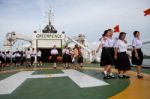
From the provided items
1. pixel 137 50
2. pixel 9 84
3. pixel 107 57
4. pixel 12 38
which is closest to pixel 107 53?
pixel 107 57

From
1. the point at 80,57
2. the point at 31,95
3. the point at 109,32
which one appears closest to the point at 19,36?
the point at 80,57

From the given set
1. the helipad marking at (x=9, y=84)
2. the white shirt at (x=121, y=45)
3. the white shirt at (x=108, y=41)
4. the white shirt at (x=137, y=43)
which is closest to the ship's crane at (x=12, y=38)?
the helipad marking at (x=9, y=84)

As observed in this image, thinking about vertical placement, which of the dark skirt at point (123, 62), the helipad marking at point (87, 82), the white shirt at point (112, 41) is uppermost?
the white shirt at point (112, 41)

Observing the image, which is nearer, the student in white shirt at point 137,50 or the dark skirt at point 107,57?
the student in white shirt at point 137,50

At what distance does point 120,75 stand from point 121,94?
10.7ft

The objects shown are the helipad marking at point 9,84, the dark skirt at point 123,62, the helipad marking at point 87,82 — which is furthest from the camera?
the dark skirt at point 123,62

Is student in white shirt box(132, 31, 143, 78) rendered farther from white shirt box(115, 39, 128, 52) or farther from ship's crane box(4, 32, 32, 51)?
ship's crane box(4, 32, 32, 51)

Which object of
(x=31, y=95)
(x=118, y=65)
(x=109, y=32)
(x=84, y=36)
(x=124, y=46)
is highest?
(x=84, y=36)

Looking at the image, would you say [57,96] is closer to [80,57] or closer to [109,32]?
[109,32]

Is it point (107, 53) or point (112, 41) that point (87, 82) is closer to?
point (107, 53)

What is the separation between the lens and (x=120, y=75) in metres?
8.32

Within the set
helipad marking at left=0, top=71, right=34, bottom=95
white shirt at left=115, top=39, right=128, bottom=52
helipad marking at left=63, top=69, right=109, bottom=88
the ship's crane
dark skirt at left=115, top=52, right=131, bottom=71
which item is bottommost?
helipad marking at left=0, top=71, right=34, bottom=95

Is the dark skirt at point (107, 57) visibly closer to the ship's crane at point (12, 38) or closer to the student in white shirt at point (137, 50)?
the student in white shirt at point (137, 50)

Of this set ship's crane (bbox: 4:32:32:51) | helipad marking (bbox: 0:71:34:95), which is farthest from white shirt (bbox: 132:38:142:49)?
ship's crane (bbox: 4:32:32:51)
